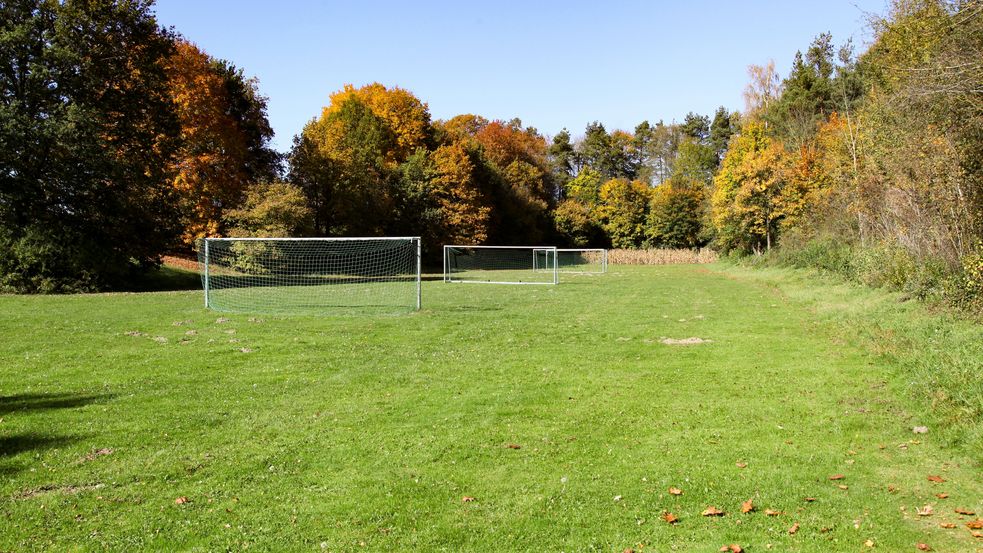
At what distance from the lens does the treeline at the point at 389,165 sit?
1353 centimetres

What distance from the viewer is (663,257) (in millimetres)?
62719

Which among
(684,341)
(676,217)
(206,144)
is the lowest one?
(684,341)

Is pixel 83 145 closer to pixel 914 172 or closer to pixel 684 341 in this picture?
pixel 684 341

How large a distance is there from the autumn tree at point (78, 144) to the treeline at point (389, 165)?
0.08 metres

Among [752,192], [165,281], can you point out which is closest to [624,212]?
[752,192]

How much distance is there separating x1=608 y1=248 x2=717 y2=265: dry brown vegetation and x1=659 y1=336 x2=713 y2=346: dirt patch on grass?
50471mm

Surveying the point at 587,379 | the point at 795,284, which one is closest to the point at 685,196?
the point at 795,284

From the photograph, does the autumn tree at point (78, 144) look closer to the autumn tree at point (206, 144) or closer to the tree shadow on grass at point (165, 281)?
the tree shadow on grass at point (165, 281)

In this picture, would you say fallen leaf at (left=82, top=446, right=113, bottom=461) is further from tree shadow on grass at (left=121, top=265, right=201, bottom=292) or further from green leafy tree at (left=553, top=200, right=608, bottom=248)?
green leafy tree at (left=553, top=200, right=608, bottom=248)

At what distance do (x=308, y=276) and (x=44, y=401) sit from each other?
956 inches

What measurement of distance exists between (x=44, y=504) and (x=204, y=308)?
13.9m

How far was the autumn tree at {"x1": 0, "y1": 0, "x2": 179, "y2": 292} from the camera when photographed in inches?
878

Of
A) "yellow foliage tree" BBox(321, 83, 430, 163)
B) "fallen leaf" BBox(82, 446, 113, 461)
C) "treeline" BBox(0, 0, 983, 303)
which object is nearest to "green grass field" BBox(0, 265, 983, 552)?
"fallen leaf" BBox(82, 446, 113, 461)

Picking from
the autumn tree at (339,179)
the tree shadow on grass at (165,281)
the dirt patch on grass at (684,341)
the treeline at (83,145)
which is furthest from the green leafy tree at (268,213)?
the dirt patch on grass at (684,341)
